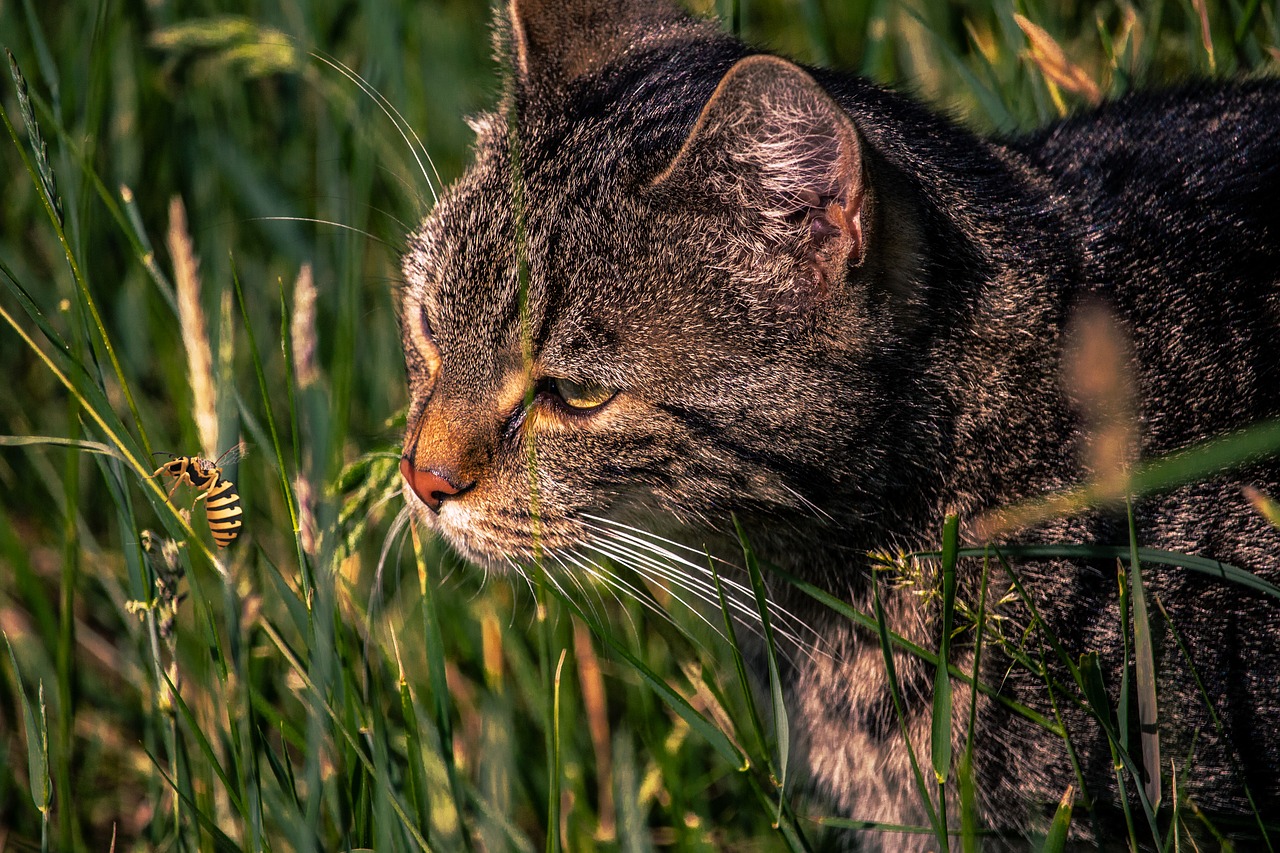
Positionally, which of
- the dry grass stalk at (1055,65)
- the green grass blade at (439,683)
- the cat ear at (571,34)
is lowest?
the green grass blade at (439,683)

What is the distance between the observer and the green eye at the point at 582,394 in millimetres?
2100

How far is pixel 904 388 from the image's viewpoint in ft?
6.75

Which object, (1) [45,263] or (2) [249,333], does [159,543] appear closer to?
(2) [249,333]

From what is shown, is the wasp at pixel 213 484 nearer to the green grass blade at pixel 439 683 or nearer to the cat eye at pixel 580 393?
the green grass blade at pixel 439 683

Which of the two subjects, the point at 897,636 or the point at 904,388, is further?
the point at 904,388

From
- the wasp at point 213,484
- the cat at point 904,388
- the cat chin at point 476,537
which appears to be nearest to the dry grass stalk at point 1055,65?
the cat at point 904,388

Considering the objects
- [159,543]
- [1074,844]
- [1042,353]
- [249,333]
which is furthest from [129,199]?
[1074,844]

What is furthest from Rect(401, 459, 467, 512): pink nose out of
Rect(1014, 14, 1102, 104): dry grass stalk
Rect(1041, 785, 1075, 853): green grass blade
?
Rect(1014, 14, 1102, 104): dry grass stalk

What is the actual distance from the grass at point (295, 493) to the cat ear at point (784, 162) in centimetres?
61

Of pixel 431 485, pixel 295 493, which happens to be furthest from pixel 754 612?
pixel 295 493

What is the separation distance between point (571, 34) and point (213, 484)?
1.25 metres

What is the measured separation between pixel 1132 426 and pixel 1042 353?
0.64 feet

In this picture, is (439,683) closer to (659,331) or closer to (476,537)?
(476,537)

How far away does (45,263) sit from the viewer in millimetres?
3697
